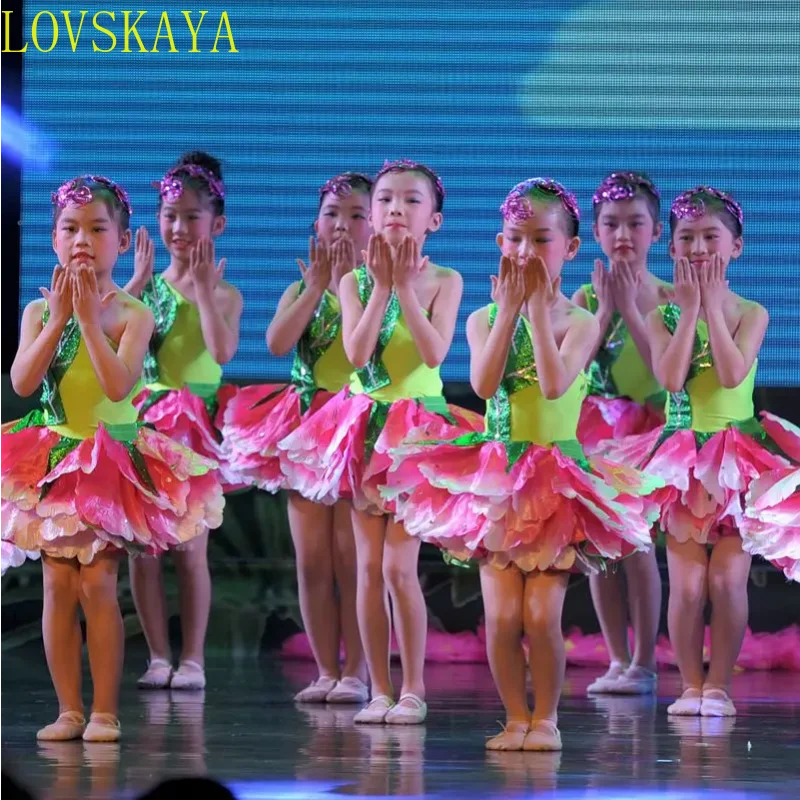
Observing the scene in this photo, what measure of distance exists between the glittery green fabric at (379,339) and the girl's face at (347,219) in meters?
0.42

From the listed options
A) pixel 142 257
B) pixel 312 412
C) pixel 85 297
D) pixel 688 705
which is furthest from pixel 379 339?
pixel 688 705

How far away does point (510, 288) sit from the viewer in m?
3.72

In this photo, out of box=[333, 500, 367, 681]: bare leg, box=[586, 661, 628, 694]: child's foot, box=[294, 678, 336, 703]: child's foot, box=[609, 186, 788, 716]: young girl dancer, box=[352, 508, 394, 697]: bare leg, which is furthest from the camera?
box=[586, 661, 628, 694]: child's foot

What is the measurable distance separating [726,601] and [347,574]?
3.23 feet

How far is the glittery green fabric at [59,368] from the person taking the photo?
3.84m

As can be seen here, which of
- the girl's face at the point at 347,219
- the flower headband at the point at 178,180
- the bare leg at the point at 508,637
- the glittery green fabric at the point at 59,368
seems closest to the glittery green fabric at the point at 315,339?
the girl's face at the point at 347,219

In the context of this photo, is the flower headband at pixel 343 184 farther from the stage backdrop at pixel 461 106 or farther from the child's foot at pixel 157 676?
the child's foot at pixel 157 676

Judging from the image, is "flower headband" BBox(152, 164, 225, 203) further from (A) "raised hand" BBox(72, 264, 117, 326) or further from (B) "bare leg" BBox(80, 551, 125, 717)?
(B) "bare leg" BBox(80, 551, 125, 717)

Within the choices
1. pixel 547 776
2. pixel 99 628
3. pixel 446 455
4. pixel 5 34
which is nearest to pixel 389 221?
pixel 446 455

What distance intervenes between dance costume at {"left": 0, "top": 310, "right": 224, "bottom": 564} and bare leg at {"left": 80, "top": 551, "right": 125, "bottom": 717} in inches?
1.7

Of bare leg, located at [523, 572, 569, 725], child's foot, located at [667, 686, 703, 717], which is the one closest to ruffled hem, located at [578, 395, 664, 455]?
child's foot, located at [667, 686, 703, 717]

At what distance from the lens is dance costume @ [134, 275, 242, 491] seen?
16.4 feet

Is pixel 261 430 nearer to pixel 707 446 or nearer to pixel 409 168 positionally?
A: pixel 409 168

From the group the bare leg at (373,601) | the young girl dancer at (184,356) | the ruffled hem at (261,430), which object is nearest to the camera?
the bare leg at (373,601)
